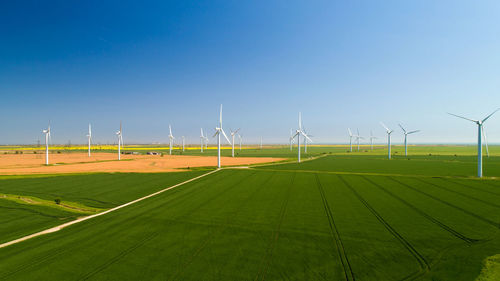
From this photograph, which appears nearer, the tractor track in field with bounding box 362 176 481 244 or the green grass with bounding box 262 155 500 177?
the tractor track in field with bounding box 362 176 481 244

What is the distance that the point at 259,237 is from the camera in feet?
46.6

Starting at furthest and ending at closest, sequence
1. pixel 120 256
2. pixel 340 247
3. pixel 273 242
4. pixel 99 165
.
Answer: pixel 99 165 → pixel 273 242 → pixel 340 247 → pixel 120 256

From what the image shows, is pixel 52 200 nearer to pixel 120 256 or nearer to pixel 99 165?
pixel 120 256

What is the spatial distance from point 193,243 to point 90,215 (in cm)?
1210

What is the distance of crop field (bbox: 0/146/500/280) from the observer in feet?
34.7

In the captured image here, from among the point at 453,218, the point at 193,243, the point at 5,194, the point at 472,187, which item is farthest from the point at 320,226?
the point at 5,194

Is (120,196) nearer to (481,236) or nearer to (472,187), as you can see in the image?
(481,236)

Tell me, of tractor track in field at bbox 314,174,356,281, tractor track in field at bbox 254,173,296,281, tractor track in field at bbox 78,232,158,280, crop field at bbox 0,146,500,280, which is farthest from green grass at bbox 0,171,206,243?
tractor track in field at bbox 314,174,356,281

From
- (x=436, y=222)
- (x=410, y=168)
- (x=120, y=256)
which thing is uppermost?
(x=410, y=168)

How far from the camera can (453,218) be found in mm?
17266

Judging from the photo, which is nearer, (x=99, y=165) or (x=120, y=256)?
(x=120, y=256)

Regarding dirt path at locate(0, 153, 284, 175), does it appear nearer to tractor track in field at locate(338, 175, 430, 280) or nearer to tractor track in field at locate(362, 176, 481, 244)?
tractor track in field at locate(338, 175, 430, 280)

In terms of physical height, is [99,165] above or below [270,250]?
above

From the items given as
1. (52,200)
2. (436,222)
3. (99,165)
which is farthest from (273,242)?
(99,165)
